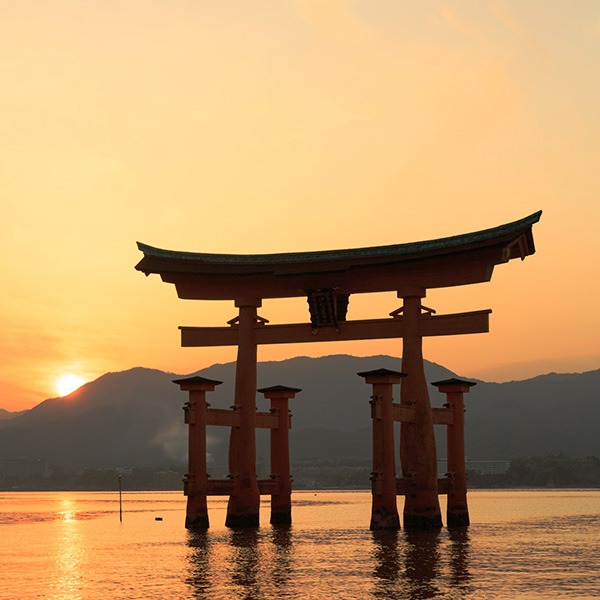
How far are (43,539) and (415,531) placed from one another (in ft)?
70.2

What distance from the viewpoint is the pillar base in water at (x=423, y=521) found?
32.6 m

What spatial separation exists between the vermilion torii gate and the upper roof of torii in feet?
0.12

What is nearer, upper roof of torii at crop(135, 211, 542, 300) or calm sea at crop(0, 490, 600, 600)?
calm sea at crop(0, 490, 600, 600)

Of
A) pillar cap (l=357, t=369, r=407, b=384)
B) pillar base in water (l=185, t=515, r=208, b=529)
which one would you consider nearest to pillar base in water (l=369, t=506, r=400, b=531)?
pillar cap (l=357, t=369, r=407, b=384)

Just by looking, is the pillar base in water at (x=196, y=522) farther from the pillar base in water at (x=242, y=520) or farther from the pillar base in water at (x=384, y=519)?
the pillar base in water at (x=384, y=519)

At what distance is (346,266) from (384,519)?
9.09 meters

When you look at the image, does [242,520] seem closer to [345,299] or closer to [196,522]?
[196,522]

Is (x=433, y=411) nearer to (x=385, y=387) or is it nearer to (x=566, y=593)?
(x=385, y=387)

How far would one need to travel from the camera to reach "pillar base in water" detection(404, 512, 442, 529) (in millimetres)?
32594

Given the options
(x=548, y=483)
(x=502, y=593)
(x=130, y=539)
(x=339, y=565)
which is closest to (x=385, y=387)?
(x=339, y=565)

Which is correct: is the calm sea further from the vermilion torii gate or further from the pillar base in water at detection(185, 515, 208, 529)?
the vermilion torii gate

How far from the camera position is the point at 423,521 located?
32.6 meters

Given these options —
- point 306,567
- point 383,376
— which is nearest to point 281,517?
point 383,376

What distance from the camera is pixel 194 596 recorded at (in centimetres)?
2044
